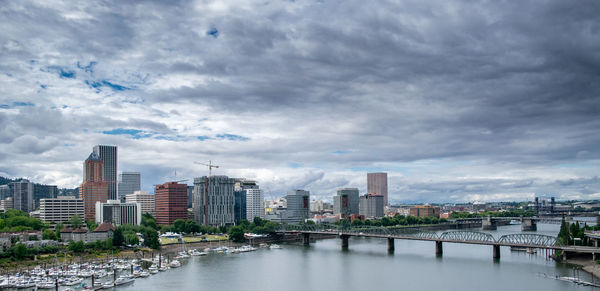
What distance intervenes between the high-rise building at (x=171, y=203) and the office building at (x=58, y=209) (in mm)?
18351

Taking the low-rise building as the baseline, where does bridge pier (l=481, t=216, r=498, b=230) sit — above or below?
below

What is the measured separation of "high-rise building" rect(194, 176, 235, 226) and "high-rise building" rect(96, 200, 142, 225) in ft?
66.8

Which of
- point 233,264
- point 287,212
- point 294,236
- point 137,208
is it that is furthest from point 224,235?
point 287,212

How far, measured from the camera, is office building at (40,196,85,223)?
351 feet

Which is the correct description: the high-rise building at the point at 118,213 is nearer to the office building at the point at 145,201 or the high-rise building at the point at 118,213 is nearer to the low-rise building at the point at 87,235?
the low-rise building at the point at 87,235

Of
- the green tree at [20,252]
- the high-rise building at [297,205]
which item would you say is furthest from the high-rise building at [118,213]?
the high-rise building at [297,205]

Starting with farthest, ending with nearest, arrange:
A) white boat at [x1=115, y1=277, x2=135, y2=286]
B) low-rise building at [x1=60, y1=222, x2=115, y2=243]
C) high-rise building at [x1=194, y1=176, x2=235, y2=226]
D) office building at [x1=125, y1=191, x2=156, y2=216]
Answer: office building at [x1=125, y1=191, x2=156, y2=216]
high-rise building at [x1=194, y1=176, x2=235, y2=226]
low-rise building at [x1=60, y1=222, x2=115, y2=243]
white boat at [x1=115, y1=277, x2=135, y2=286]

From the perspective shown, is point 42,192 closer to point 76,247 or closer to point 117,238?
point 117,238

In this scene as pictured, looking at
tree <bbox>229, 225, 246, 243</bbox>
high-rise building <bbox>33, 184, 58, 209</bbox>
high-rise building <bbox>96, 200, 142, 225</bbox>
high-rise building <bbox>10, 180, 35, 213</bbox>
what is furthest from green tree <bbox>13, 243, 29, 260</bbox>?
high-rise building <bbox>33, 184, 58, 209</bbox>

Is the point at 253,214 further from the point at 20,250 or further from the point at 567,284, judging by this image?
the point at 567,284

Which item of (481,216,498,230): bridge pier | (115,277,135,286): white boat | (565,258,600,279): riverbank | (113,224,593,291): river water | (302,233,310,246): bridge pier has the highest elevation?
(115,277,135,286): white boat

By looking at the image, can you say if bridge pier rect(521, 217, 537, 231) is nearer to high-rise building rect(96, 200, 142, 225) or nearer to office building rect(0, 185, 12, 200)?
high-rise building rect(96, 200, 142, 225)

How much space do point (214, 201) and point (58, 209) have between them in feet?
118

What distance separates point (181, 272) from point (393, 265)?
2486 centimetres
